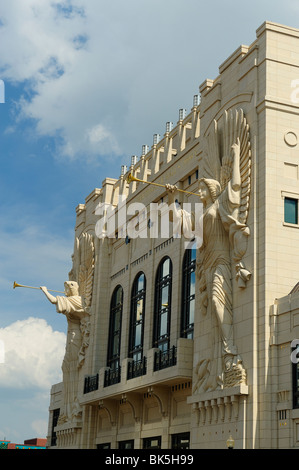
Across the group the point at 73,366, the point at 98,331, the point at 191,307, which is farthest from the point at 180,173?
the point at 73,366

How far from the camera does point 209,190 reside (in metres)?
29.8

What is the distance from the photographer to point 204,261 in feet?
97.9

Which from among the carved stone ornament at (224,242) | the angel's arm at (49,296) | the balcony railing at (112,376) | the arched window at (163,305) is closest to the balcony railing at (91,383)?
the balcony railing at (112,376)

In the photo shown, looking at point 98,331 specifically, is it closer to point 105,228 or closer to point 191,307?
point 105,228

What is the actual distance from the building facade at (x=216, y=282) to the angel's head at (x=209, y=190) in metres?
0.06

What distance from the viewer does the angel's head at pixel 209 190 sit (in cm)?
2962

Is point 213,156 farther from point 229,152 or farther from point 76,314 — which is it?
point 76,314

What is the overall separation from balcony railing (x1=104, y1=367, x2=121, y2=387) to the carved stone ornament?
973 centimetres

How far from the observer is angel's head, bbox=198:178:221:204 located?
29.6 meters

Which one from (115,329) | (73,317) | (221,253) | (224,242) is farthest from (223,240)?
(73,317)
